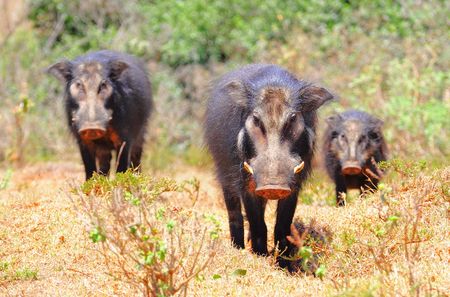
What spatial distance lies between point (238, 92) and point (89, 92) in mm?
3263

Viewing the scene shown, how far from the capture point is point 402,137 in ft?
43.9

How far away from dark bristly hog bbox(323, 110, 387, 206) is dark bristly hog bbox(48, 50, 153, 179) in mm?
2730

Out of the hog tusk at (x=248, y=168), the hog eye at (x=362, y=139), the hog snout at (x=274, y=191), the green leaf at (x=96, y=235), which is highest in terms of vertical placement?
the hog tusk at (x=248, y=168)

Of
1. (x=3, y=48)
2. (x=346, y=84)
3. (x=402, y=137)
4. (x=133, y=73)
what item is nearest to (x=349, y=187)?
(x=402, y=137)

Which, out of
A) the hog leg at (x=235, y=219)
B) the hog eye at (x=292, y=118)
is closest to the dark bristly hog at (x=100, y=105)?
the hog leg at (x=235, y=219)

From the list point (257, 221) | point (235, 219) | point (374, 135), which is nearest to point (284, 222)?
point (257, 221)

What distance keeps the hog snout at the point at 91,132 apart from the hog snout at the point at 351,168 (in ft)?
10.5

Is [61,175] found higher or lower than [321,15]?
lower

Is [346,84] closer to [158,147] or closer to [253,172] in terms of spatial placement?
[158,147]

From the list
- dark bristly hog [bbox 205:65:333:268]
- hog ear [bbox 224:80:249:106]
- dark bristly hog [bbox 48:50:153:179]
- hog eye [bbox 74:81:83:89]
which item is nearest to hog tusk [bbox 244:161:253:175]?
dark bristly hog [bbox 205:65:333:268]

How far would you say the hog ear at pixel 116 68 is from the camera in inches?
407

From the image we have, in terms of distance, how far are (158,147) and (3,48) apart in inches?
145

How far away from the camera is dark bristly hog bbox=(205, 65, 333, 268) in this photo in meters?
6.70

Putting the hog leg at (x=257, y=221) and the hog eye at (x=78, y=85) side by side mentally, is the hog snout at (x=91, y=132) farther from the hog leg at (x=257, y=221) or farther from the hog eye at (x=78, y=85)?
the hog leg at (x=257, y=221)
